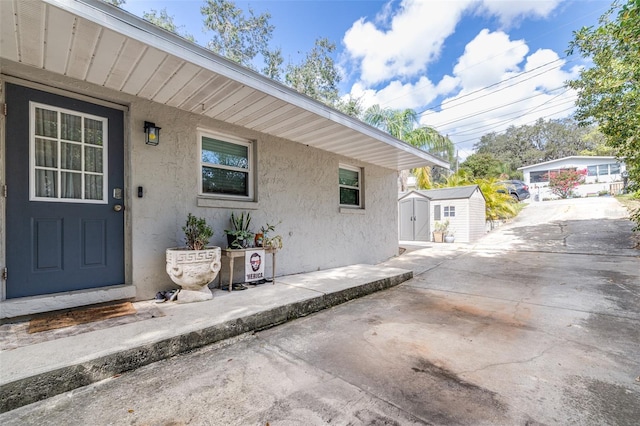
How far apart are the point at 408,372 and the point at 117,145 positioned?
387cm

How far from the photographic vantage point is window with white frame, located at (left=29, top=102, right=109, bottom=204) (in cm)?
285

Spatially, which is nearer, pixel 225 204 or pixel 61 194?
pixel 61 194

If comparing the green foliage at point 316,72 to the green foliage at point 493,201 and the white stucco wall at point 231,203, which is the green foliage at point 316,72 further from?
the white stucco wall at point 231,203

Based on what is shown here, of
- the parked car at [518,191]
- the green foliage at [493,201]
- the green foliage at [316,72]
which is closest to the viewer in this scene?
the green foliage at [493,201]

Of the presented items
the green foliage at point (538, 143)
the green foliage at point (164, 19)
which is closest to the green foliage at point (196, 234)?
the green foliage at point (164, 19)

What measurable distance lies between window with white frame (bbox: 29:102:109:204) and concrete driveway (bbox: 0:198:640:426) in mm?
2143

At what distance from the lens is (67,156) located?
3020 millimetres

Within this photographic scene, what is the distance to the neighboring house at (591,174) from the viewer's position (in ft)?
65.8

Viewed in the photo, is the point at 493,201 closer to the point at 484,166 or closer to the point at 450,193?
the point at 450,193

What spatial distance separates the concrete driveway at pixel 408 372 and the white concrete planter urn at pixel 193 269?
968 millimetres

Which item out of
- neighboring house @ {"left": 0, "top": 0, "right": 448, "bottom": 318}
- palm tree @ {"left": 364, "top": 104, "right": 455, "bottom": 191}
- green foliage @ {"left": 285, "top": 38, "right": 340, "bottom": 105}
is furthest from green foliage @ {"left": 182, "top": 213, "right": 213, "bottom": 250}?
green foliage @ {"left": 285, "top": 38, "right": 340, "bottom": 105}

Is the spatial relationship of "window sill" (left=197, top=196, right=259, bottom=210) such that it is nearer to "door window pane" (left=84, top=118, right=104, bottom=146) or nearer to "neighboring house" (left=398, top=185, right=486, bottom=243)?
"door window pane" (left=84, top=118, right=104, bottom=146)

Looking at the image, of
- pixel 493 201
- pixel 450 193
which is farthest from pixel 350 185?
pixel 493 201

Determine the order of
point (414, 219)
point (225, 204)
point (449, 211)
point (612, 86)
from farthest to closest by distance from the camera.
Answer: point (414, 219), point (449, 211), point (612, 86), point (225, 204)
